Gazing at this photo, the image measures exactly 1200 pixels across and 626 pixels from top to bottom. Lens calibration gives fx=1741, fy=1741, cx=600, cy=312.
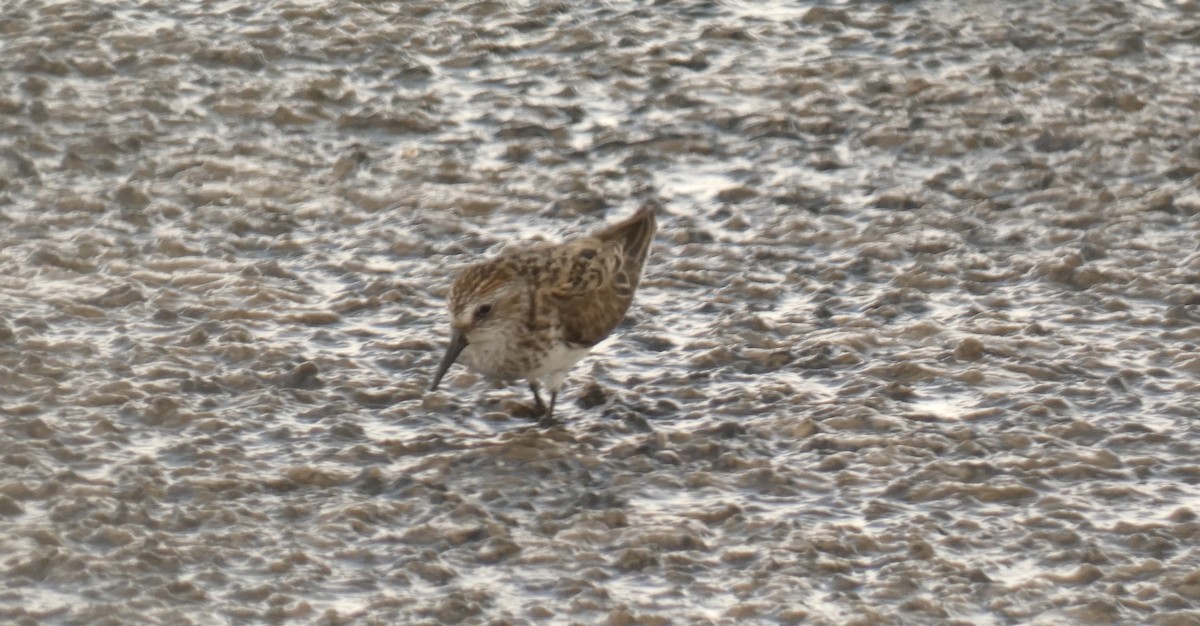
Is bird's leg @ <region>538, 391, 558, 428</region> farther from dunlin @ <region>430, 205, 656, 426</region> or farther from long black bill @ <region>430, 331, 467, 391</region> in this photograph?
long black bill @ <region>430, 331, 467, 391</region>

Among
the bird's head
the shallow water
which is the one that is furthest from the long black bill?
the shallow water

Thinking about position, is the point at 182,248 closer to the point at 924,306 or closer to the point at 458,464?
the point at 458,464

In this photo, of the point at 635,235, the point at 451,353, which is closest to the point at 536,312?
the point at 451,353

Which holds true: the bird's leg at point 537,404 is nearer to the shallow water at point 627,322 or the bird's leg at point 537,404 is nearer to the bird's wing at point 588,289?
the shallow water at point 627,322

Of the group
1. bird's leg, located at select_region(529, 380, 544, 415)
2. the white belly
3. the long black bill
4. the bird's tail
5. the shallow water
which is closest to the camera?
the shallow water

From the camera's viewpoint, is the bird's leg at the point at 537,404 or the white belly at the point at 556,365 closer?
the white belly at the point at 556,365

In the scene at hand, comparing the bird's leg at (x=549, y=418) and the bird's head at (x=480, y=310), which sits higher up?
the bird's head at (x=480, y=310)

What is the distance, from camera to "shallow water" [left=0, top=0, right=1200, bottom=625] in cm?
626

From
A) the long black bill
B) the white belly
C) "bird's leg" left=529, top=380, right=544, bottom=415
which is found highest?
the long black bill

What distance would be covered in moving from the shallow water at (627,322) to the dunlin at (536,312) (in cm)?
29

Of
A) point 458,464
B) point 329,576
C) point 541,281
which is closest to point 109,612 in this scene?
point 329,576

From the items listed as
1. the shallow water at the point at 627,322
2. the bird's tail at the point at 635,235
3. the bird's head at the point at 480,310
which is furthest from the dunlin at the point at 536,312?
the shallow water at the point at 627,322

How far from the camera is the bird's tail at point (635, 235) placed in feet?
26.2

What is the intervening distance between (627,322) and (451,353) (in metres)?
1.24
